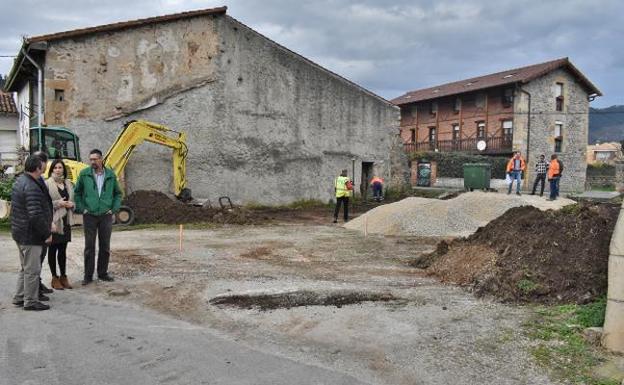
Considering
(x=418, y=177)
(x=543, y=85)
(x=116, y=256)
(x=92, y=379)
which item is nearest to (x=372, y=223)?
(x=116, y=256)

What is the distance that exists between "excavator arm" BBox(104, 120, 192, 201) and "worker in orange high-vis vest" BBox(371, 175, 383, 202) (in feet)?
30.8

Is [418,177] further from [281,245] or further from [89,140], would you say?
[281,245]

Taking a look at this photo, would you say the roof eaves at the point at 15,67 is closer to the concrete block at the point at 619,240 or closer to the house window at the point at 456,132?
the concrete block at the point at 619,240

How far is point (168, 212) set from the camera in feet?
53.2

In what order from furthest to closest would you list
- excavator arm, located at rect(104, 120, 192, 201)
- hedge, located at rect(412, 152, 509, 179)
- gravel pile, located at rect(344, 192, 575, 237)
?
hedge, located at rect(412, 152, 509, 179) < excavator arm, located at rect(104, 120, 192, 201) < gravel pile, located at rect(344, 192, 575, 237)

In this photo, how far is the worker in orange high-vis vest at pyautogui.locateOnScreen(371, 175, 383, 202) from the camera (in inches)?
955

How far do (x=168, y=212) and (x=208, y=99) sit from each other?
16.2 ft

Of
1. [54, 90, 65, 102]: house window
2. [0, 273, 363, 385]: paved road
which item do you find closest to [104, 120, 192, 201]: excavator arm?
[54, 90, 65, 102]: house window

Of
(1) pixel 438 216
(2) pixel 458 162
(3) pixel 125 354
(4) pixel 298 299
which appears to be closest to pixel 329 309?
(4) pixel 298 299

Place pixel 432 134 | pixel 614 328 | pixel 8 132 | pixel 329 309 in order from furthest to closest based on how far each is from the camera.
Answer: pixel 432 134
pixel 8 132
pixel 329 309
pixel 614 328

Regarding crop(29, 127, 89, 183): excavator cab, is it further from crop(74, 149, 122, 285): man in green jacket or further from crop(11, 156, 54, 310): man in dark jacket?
crop(11, 156, 54, 310): man in dark jacket

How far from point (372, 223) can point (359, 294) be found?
8099 mm

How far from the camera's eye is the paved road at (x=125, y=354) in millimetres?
4188

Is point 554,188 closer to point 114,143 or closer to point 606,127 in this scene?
point 114,143
